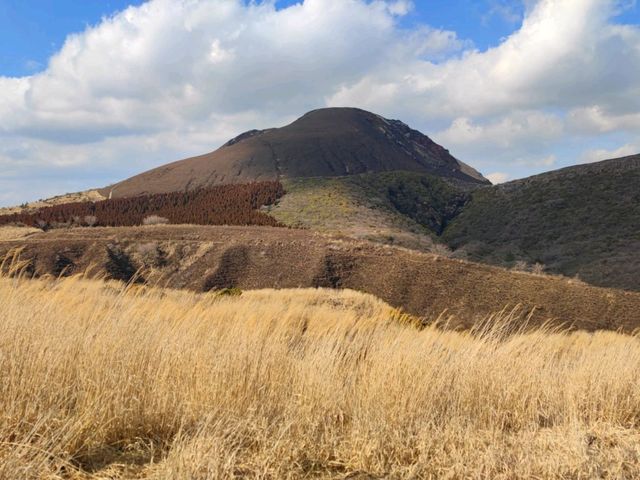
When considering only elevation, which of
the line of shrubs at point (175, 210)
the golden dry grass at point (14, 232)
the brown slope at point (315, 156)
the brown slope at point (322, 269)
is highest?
the brown slope at point (315, 156)

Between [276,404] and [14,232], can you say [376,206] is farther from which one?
[276,404]

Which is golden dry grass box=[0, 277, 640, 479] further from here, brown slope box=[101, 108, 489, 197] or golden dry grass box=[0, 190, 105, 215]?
brown slope box=[101, 108, 489, 197]

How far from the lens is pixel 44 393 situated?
389 centimetres

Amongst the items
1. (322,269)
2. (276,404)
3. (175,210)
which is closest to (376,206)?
(175,210)

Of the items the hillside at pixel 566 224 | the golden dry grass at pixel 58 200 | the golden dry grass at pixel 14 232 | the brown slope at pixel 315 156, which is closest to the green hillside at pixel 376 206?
the hillside at pixel 566 224

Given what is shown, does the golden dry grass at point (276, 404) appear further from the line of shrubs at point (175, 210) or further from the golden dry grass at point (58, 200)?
the golden dry grass at point (58, 200)

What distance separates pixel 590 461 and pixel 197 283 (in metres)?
23.3

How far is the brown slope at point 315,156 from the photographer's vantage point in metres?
71.2

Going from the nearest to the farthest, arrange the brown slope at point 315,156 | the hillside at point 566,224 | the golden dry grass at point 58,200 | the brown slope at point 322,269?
the brown slope at point 322,269, the hillside at point 566,224, the golden dry grass at point 58,200, the brown slope at point 315,156

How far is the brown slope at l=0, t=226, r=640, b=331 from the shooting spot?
21.2 meters

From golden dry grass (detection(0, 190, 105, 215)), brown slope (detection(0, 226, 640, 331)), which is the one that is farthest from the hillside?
golden dry grass (detection(0, 190, 105, 215))

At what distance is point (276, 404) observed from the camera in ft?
14.9

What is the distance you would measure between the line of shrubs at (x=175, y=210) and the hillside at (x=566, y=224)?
18147 millimetres

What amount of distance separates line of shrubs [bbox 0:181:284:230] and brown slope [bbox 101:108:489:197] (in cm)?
1300
